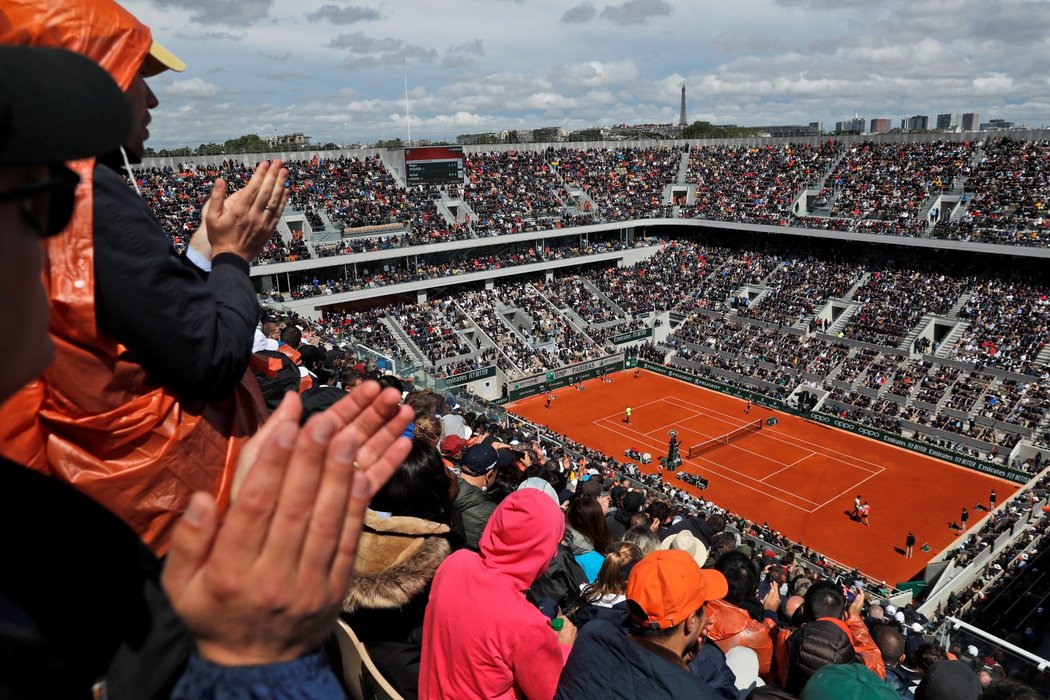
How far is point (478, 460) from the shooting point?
5.87 metres

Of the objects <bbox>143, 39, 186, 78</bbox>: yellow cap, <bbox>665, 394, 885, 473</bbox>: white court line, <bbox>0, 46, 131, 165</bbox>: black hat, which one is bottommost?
<bbox>665, 394, 885, 473</bbox>: white court line

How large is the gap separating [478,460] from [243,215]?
3.70 metres

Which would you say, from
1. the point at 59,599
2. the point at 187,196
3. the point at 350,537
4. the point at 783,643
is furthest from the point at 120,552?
the point at 187,196

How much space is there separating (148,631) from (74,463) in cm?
86

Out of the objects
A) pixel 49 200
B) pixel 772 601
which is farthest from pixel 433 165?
pixel 49 200

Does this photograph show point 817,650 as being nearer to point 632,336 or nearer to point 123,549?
point 123,549

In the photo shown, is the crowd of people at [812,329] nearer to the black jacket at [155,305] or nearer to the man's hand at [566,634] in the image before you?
the man's hand at [566,634]

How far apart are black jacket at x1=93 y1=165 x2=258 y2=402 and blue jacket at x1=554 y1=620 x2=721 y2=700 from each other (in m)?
1.86

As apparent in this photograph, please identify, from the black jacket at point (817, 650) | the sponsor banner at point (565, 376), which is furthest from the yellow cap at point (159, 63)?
the sponsor banner at point (565, 376)

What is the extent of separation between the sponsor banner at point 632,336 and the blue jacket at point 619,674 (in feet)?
127

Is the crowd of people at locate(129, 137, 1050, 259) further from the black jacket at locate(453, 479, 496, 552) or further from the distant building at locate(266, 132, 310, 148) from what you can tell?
the black jacket at locate(453, 479, 496, 552)

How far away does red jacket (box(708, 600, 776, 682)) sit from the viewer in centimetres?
556

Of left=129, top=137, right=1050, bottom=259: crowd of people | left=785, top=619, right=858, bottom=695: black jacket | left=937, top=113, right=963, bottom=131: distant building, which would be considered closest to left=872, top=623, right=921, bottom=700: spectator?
left=785, top=619, right=858, bottom=695: black jacket

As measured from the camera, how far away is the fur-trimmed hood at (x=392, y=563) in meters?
3.32
